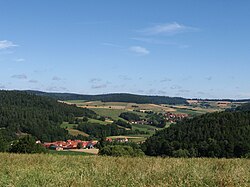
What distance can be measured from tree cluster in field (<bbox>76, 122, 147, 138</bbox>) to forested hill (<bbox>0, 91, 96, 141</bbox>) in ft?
27.5

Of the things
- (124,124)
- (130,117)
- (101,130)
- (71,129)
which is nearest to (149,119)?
(130,117)

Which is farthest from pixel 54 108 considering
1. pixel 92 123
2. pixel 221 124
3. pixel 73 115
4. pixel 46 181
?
pixel 46 181

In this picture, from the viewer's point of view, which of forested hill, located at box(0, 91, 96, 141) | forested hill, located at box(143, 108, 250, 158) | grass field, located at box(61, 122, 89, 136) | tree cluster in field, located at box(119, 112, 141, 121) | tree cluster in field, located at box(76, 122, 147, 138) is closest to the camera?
forested hill, located at box(143, 108, 250, 158)

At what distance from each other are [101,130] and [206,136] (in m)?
59.6

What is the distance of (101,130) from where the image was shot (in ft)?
428

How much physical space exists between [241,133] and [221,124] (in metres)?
9.76

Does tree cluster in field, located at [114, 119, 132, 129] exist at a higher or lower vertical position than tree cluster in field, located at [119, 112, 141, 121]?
lower

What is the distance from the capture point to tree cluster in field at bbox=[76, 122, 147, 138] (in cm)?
12975

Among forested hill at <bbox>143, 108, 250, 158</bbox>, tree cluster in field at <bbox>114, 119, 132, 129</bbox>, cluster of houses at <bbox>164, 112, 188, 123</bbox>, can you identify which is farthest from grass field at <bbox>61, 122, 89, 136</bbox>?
cluster of houses at <bbox>164, 112, 188, 123</bbox>

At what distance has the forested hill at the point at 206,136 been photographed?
204ft

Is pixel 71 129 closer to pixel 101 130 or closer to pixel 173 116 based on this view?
pixel 101 130

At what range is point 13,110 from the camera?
155 m

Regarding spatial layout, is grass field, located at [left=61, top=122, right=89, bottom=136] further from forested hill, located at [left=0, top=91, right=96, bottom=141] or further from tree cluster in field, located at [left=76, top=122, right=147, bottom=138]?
tree cluster in field, located at [left=76, top=122, right=147, bottom=138]

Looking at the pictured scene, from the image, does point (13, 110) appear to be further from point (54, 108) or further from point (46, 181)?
point (46, 181)
